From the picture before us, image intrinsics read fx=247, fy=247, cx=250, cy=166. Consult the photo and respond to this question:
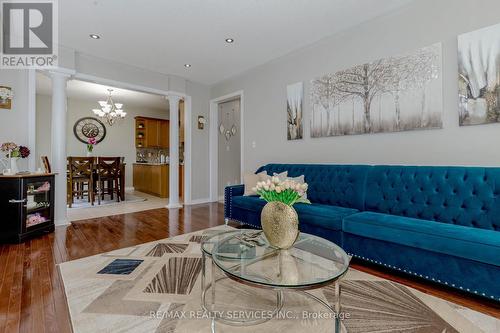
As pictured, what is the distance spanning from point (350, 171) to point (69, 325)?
2.87 m

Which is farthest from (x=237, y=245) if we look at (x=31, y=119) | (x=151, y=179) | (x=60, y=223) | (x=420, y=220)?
(x=151, y=179)

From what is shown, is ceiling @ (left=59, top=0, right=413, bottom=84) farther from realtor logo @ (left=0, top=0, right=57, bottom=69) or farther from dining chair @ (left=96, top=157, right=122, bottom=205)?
dining chair @ (left=96, top=157, right=122, bottom=205)

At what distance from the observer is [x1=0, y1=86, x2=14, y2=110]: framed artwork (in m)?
3.25

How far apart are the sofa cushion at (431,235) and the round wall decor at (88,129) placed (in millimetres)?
7314

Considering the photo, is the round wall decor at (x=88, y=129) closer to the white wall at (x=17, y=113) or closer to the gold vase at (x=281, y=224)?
the white wall at (x=17, y=113)

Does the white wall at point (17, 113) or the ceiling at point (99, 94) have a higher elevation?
the ceiling at point (99, 94)

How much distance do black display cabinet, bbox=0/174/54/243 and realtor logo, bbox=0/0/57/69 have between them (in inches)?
64.1

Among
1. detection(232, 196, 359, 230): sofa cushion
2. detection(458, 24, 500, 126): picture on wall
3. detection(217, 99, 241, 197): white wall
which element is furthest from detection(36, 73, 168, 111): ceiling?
detection(458, 24, 500, 126): picture on wall

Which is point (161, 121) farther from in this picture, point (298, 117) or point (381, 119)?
point (381, 119)

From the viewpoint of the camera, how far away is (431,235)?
6.07 ft

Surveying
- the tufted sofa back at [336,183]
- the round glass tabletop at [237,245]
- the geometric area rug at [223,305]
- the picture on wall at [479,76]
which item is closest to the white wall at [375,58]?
the picture on wall at [479,76]

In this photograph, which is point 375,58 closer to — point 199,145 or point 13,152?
point 199,145

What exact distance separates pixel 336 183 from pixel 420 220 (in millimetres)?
1012

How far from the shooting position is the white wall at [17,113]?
129 inches
